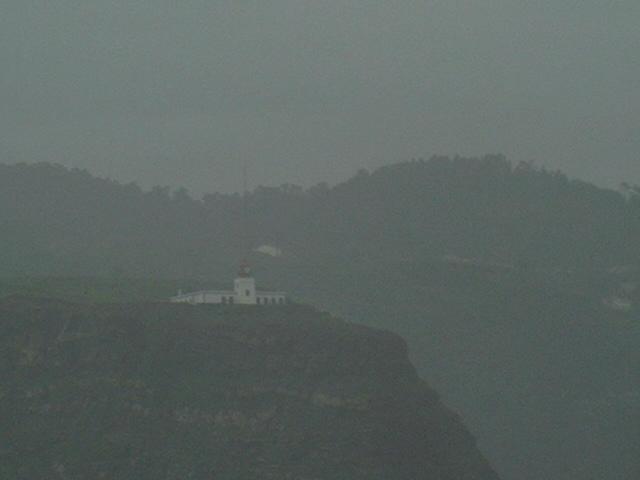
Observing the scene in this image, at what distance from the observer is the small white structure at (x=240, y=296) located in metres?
64.3

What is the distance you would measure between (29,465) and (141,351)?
588cm

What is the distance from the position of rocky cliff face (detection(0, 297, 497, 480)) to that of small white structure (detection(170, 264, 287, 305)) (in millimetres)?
6927

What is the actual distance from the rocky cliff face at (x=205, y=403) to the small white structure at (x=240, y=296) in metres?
6.93

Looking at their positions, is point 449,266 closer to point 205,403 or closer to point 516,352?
point 516,352

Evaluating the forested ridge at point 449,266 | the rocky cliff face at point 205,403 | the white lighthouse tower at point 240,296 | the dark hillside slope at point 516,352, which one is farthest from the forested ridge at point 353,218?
the rocky cliff face at point 205,403

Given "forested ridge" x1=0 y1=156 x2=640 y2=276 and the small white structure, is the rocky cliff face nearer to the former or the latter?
the small white structure

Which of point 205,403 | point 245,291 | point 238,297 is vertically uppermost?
point 245,291

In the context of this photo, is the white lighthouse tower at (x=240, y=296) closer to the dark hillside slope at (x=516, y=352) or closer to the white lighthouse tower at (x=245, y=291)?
the white lighthouse tower at (x=245, y=291)

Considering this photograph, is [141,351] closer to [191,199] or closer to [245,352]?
[245,352]

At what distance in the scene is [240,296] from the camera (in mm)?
65188

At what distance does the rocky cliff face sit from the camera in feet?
167

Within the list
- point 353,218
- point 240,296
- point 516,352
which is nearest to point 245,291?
point 240,296

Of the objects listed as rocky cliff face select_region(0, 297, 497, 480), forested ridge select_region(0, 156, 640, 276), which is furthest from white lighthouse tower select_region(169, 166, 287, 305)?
forested ridge select_region(0, 156, 640, 276)

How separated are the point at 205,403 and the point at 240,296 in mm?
12461
